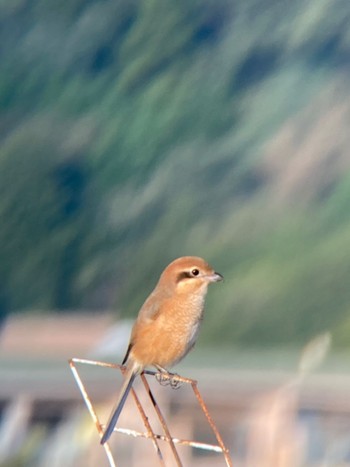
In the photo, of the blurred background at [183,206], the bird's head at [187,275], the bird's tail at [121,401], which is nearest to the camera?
the bird's tail at [121,401]

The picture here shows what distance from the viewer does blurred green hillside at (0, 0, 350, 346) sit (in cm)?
315

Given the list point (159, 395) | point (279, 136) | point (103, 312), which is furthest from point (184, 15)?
point (159, 395)

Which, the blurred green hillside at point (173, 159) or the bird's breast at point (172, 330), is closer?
the bird's breast at point (172, 330)

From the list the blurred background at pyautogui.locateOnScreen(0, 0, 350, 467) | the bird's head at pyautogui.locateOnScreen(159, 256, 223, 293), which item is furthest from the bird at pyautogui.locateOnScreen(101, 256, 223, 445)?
the blurred background at pyautogui.locateOnScreen(0, 0, 350, 467)

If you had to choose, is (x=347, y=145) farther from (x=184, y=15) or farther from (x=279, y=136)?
(x=184, y=15)

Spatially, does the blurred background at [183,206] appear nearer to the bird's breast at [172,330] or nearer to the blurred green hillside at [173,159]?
the blurred green hillside at [173,159]

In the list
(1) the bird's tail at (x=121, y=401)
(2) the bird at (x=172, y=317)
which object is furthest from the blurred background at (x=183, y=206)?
(1) the bird's tail at (x=121, y=401)

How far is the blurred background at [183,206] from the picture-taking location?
10.3ft

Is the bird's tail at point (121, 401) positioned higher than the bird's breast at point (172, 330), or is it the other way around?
the bird's breast at point (172, 330)

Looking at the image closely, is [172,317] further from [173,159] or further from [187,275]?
[173,159]

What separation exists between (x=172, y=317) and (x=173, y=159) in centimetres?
134

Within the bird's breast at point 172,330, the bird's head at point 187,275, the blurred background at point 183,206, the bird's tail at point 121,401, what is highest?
the blurred background at point 183,206

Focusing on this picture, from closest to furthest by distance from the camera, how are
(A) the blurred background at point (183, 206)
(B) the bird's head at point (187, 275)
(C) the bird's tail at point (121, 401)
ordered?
(C) the bird's tail at point (121, 401) < (B) the bird's head at point (187, 275) < (A) the blurred background at point (183, 206)

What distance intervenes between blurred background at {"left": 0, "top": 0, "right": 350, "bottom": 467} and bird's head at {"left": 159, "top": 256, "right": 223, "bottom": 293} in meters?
1.27
